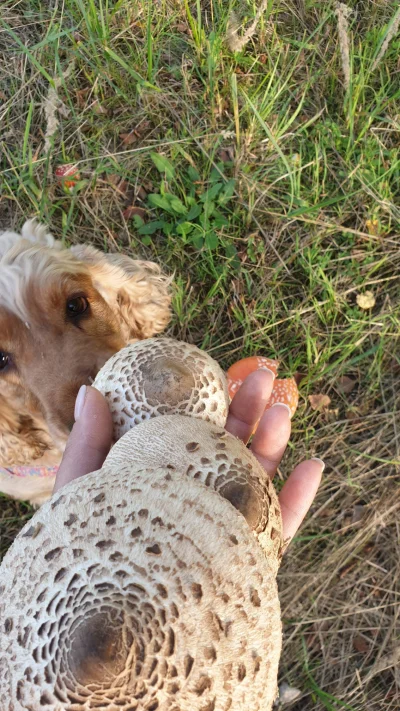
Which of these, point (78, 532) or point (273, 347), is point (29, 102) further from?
point (78, 532)

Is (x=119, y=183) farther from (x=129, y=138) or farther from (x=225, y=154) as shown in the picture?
(x=225, y=154)

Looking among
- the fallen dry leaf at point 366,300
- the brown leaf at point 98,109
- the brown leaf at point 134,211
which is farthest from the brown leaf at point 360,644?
the brown leaf at point 98,109

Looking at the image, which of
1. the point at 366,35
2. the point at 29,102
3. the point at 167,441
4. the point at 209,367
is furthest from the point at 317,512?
the point at 29,102

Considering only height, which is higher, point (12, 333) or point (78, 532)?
point (78, 532)

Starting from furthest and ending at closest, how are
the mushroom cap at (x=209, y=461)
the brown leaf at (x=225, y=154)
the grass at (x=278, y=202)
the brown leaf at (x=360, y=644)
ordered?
the brown leaf at (x=225, y=154) < the grass at (x=278, y=202) < the brown leaf at (x=360, y=644) < the mushroom cap at (x=209, y=461)

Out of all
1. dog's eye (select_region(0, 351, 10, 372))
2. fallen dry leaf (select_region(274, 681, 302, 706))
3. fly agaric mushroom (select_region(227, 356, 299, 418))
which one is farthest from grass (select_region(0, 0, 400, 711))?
dog's eye (select_region(0, 351, 10, 372))

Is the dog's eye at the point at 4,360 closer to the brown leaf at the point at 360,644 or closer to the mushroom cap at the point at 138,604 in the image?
the mushroom cap at the point at 138,604

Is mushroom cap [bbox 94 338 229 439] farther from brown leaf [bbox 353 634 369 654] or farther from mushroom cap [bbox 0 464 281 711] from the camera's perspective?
brown leaf [bbox 353 634 369 654]
